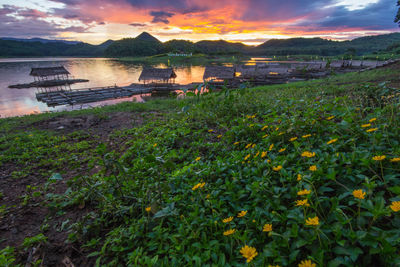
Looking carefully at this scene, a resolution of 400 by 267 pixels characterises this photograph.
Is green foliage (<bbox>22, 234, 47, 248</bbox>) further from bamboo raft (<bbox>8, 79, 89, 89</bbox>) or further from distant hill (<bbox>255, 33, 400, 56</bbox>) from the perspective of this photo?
distant hill (<bbox>255, 33, 400, 56</bbox>)

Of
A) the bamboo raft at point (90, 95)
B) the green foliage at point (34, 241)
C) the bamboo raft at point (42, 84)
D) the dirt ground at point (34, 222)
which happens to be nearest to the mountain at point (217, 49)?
the bamboo raft at point (42, 84)

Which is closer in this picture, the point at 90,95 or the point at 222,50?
the point at 90,95

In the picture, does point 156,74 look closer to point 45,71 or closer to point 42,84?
point 45,71

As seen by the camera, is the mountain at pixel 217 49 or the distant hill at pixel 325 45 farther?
the mountain at pixel 217 49

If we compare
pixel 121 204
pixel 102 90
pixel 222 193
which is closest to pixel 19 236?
pixel 121 204

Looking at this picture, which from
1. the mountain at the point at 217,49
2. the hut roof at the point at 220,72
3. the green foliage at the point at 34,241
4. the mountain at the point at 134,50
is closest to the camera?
the green foliage at the point at 34,241

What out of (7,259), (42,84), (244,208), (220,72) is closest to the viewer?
(244,208)

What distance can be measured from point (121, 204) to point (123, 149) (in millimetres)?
2415

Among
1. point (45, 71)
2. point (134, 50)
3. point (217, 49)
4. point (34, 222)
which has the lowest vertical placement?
point (34, 222)

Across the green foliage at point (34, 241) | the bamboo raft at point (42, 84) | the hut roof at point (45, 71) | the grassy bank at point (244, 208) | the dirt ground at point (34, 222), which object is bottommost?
the bamboo raft at point (42, 84)

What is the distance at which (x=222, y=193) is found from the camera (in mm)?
1905

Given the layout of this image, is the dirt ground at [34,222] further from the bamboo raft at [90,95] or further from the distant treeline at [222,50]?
the distant treeline at [222,50]

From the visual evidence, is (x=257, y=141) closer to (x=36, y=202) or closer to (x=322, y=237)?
(x=322, y=237)

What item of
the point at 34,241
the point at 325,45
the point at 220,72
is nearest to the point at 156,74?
the point at 220,72
